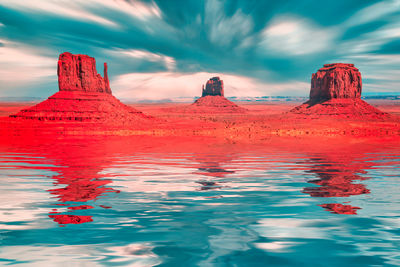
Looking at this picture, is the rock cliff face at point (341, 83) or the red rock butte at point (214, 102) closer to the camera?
the rock cliff face at point (341, 83)

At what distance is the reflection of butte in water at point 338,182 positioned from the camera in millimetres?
6844

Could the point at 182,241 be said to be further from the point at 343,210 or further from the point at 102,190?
the point at 102,190

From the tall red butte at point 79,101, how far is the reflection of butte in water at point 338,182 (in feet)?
160

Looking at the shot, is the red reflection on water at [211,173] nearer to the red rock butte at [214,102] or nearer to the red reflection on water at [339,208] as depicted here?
the red reflection on water at [339,208]

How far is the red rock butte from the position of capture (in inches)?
6491

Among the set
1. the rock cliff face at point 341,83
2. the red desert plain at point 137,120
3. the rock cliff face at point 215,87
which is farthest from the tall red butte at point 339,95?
the rock cliff face at point 215,87

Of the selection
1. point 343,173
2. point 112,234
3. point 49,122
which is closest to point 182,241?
point 112,234

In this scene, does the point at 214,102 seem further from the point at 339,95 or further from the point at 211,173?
the point at 211,173

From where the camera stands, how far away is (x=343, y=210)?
652 cm

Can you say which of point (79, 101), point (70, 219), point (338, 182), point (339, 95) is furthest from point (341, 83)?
point (70, 219)

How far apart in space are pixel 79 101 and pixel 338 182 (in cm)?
6090

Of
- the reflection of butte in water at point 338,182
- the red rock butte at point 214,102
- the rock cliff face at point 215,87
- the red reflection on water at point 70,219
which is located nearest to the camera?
the red reflection on water at point 70,219

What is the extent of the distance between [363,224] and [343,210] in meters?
0.86

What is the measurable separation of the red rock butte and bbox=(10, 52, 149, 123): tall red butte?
9191cm
